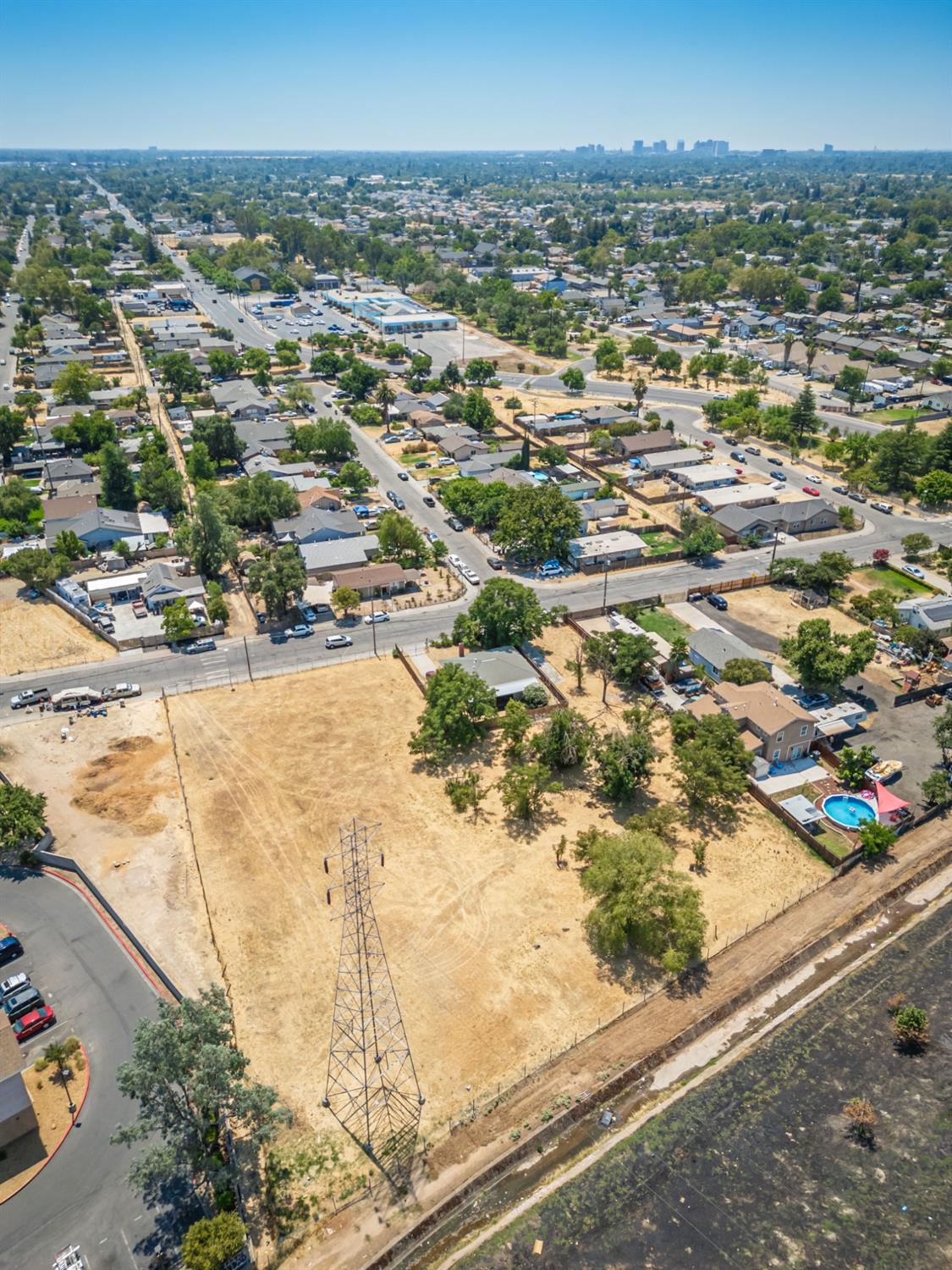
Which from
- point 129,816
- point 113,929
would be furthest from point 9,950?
point 129,816

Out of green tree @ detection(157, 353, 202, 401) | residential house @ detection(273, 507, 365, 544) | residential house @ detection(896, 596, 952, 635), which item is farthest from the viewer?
green tree @ detection(157, 353, 202, 401)

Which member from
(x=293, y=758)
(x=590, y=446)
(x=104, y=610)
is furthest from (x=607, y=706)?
(x=590, y=446)

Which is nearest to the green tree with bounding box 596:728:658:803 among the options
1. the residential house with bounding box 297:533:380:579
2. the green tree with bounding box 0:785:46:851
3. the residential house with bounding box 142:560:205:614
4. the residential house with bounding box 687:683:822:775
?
the residential house with bounding box 687:683:822:775

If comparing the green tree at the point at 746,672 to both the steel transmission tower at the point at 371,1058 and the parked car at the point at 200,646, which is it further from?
the parked car at the point at 200,646

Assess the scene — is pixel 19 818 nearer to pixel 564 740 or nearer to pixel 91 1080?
pixel 91 1080

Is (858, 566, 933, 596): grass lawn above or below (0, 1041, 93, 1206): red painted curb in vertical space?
above

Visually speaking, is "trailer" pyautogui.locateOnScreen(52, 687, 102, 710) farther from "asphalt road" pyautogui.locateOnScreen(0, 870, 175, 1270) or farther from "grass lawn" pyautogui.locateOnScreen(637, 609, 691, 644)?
"grass lawn" pyautogui.locateOnScreen(637, 609, 691, 644)
